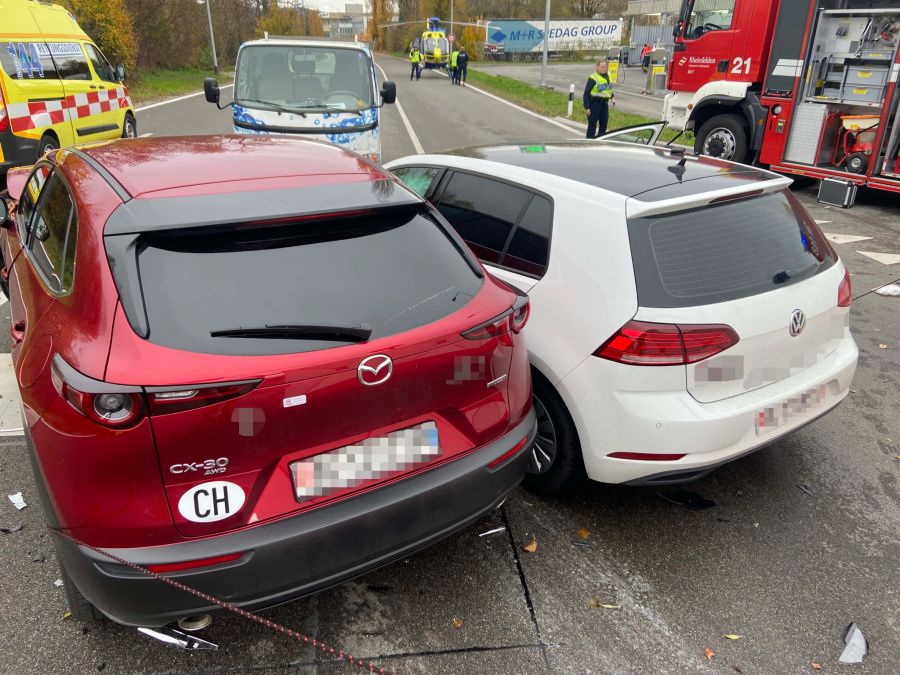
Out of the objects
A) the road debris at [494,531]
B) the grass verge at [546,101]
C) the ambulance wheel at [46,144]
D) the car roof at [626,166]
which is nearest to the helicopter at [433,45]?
the grass verge at [546,101]

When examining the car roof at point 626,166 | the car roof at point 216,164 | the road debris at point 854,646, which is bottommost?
the road debris at point 854,646

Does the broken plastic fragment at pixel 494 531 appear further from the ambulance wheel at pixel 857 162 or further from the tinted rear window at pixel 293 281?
the ambulance wheel at pixel 857 162

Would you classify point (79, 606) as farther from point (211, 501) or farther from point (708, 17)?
point (708, 17)

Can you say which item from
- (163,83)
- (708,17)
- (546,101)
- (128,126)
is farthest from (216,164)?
(163,83)

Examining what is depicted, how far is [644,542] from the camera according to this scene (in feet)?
9.84

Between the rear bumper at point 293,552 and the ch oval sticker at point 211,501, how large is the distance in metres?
0.07

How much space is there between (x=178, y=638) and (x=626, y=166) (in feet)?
9.56

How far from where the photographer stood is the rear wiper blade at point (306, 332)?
6.45 ft

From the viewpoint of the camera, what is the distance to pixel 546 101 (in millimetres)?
23859

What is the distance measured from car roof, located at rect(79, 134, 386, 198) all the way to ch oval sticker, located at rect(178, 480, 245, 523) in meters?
1.04

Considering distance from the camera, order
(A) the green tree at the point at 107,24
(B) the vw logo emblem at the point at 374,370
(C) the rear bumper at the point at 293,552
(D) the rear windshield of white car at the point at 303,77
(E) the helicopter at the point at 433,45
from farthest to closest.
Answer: (E) the helicopter at the point at 433,45 < (A) the green tree at the point at 107,24 < (D) the rear windshield of white car at the point at 303,77 < (B) the vw logo emblem at the point at 374,370 < (C) the rear bumper at the point at 293,552

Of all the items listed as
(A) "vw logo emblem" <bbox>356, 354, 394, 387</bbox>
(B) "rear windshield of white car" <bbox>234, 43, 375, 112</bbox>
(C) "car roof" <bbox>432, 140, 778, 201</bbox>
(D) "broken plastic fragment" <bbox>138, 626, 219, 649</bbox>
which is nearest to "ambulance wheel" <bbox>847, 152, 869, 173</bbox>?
(B) "rear windshield of white car" <bbox>234, 43, 375, 112</bbox>

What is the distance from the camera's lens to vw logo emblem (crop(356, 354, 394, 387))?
2.05 meters

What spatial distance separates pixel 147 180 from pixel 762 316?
8.17 ft
